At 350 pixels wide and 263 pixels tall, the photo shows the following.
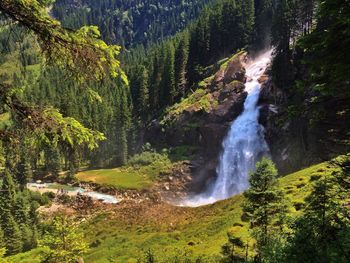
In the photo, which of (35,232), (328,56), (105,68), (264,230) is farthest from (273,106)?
(105,68)

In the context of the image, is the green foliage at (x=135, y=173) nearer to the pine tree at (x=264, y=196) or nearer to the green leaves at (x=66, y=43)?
the pine tree at (x=264, y=196)

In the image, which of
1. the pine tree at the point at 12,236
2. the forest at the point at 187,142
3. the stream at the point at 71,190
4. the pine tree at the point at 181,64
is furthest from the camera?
the pine tree at the point at 181,64

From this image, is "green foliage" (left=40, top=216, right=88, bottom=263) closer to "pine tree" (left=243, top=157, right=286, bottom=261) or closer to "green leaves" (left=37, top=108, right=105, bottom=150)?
"pine tree" (left=243, top=157, right=286, bottom=261)

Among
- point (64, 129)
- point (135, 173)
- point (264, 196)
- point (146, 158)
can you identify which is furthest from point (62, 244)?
point (146, 158)

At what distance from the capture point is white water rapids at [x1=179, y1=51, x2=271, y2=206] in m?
68.1

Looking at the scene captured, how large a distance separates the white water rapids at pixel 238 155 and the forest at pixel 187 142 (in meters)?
0.27

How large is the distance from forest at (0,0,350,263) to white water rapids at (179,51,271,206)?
0.27 metres

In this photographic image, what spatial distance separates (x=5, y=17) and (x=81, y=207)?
60927mm

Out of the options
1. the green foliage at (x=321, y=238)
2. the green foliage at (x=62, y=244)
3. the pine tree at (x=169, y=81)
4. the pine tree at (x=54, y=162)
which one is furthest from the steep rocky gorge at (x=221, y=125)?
the green foliage at (x=321, y=238)

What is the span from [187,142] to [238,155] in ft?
54.5

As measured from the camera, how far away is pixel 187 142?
278 ft

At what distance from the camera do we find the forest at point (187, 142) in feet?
27.7

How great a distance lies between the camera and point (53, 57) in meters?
8.36

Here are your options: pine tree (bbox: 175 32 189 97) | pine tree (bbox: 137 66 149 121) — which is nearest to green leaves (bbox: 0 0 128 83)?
pine tree (bbox: 175 32 189 97)
